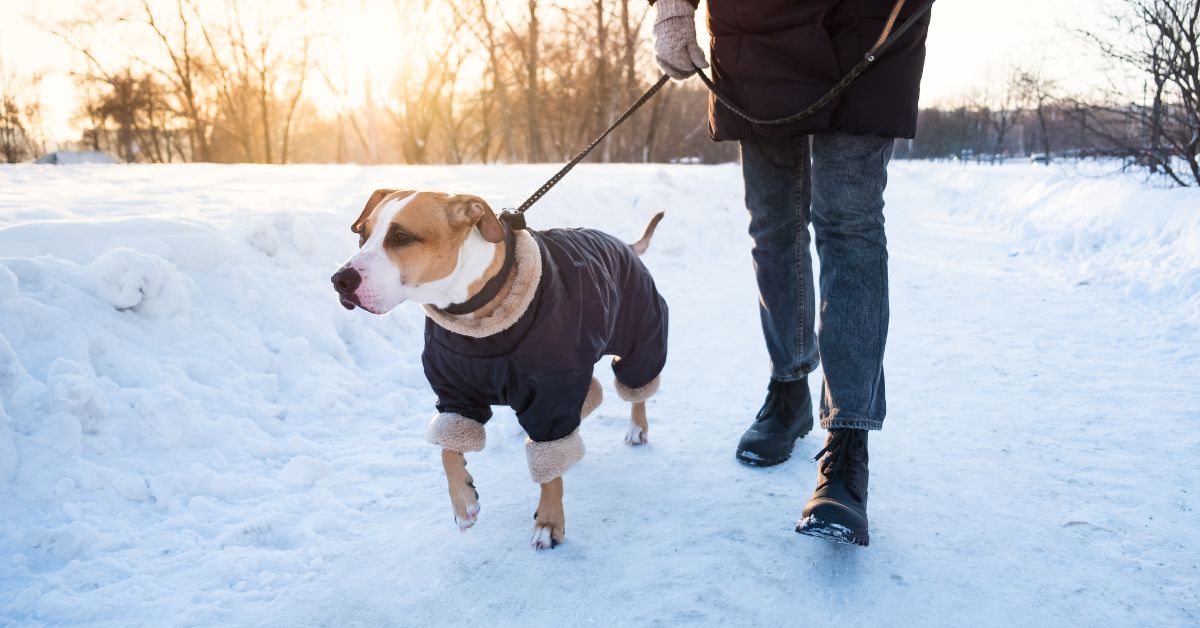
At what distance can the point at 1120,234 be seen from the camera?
609 cm

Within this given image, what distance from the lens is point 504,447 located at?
2.68 m

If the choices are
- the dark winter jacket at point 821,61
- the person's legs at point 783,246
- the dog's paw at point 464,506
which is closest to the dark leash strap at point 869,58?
the dark winter jacket at point 821,61

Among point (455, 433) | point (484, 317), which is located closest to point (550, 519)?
point (455, 433)

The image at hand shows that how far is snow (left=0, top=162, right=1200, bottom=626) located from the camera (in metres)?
1.67

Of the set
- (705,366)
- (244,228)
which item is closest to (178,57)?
(244,228)

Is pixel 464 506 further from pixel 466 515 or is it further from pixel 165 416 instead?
pixel 165 416

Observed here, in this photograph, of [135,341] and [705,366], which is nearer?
[135,341]

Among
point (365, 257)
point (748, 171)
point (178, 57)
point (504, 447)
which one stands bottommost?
point (504, 447)

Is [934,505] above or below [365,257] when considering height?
below

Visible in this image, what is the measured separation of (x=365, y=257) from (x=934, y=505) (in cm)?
185

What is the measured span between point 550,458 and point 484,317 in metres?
0.47

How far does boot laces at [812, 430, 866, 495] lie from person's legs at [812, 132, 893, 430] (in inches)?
1.3

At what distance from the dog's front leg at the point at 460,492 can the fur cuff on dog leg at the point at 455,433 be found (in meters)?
0.03

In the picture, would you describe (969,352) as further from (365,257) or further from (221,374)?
(221,374)
